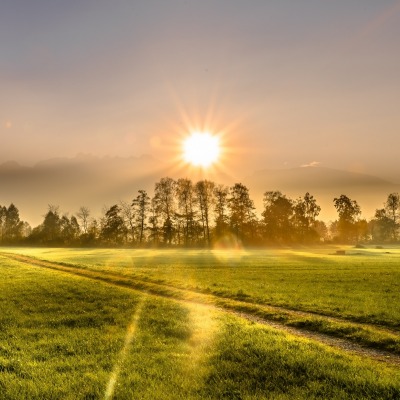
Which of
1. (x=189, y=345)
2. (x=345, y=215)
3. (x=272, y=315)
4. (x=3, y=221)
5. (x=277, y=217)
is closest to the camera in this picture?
(x=189, y=345)

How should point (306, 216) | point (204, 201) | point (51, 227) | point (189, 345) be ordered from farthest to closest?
point (51, 227)
point (306, 216)
point (204, 201)
point (189, 345)

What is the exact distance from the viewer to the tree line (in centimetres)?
13088

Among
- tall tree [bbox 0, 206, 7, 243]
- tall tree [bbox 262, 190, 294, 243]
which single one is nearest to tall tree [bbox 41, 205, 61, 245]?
tall tree [bbox 0, 206, 7, 243]

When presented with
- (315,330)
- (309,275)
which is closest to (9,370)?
(315,330)

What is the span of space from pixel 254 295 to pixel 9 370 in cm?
1652

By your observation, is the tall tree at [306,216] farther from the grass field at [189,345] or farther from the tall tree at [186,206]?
the grass field at [189,345]

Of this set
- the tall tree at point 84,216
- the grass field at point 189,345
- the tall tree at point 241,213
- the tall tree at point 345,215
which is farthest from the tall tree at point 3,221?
the grass field at point 189,345

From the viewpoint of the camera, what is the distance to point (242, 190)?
137 m

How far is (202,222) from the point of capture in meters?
131

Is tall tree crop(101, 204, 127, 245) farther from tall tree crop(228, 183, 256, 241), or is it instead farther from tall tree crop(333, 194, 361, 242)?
tall tree crop(333, 194, 361, 242)

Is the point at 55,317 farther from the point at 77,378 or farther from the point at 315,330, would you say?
the point at 315,330

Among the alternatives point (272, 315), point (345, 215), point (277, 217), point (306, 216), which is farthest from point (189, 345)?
point (345, 215)

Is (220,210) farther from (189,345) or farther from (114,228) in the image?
(189,345)

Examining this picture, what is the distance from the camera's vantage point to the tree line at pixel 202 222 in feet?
429
